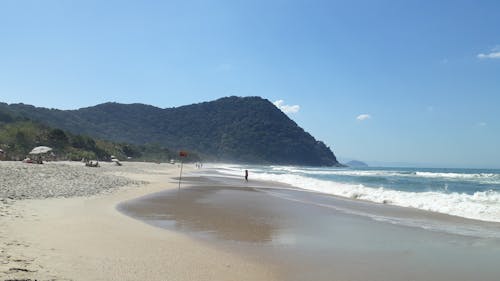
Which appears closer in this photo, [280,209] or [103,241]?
[103,241]

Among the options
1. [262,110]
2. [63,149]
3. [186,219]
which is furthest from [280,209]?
[262,110]

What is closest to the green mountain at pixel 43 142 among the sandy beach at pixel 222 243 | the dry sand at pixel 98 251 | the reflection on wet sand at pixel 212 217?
the reflection on wet sand at pixel 212 217

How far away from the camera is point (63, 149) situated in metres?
49.4

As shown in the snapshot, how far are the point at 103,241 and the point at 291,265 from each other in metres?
3.78

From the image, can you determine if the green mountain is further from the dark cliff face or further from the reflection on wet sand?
the dark cliff face

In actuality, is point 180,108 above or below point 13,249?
above

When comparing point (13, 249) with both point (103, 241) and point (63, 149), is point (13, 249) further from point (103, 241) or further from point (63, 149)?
point (63, 149)

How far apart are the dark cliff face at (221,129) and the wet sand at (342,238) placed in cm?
12609

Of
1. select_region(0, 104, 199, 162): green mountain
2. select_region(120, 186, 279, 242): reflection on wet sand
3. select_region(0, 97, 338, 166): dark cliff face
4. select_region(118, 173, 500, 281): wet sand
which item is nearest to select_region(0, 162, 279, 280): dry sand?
select_region(118, 173, 500, 281): wet sand

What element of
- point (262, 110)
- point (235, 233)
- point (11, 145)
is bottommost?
point (235, 233)

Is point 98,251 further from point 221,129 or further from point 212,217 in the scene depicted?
point 221,129

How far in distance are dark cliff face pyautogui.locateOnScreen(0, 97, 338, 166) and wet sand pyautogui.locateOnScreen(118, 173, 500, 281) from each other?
126 m

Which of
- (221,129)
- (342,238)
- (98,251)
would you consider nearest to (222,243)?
(98,251)

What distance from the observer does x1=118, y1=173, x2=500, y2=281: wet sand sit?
6.75 meters
